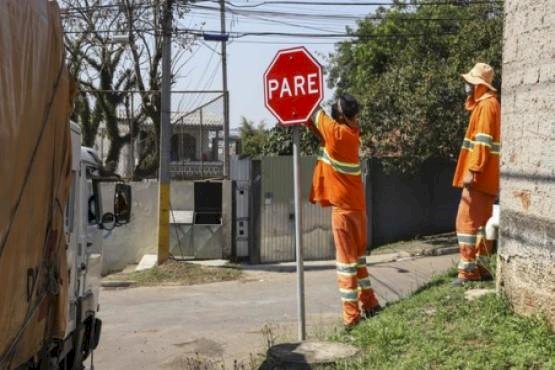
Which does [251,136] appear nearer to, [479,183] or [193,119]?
[193,119]

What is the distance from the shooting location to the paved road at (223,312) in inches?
305

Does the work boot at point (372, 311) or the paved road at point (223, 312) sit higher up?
the work boot at point (372, 311)

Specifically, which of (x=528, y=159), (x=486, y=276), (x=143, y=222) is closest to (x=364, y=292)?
(x=486, y=276)

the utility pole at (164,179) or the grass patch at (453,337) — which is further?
the utility pole at (164,179)

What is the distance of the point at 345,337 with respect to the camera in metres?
6.03

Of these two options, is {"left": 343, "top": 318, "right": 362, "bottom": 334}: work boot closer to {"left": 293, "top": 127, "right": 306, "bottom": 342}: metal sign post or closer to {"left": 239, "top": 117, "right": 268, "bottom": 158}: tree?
{"left": 293, "top": 127, "right": 306, "bottom": 342}: metal sign post

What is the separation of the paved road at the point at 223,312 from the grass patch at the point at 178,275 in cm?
37

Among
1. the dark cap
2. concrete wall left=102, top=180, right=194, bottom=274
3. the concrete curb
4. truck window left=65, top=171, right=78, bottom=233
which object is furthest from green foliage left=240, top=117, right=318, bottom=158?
truck window left=65, top=171, right=78, bottom=233

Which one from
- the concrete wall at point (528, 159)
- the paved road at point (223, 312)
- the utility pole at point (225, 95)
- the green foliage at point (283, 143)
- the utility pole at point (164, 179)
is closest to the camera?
the concrete wall at point (528, 159)

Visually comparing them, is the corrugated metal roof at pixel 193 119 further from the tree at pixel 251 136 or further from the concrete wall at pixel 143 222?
the tree at pixel 251 136

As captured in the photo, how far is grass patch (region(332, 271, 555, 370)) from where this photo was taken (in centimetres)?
459

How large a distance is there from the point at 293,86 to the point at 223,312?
468cm

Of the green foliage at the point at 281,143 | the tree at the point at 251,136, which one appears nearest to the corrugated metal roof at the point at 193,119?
the green foliage at the point at 281,143

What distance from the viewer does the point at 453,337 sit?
5160 millimetres
